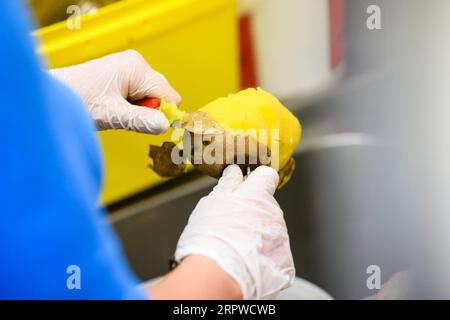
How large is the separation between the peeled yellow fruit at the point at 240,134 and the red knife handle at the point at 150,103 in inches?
2.4

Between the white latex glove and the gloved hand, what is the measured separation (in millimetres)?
126

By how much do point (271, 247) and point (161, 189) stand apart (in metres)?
0.59

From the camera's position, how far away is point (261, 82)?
1.28 metres

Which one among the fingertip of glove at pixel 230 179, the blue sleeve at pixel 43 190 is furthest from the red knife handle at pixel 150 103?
the blue sleeve at pixel 43 190

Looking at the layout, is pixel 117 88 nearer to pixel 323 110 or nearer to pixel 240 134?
pixel 240 134

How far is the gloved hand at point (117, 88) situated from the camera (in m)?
0.81

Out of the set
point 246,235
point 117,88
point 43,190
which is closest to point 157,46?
point 117,88

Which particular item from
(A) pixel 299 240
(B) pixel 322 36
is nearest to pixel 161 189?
(A) pixel 299 240

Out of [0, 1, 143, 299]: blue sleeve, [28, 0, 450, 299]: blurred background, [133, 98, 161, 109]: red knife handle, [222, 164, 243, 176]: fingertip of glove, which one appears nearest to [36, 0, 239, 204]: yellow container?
[28, 0, 450, 299]: blurred background

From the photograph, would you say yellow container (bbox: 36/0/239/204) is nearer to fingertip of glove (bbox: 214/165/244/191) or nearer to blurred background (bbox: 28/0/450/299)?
blurred background (bbox: 28/0/450/299)

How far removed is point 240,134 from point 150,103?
0.14 meters

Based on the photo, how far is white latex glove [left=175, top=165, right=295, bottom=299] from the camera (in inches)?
25.2

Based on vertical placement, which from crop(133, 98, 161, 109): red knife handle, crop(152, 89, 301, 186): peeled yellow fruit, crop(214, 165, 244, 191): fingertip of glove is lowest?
crop(214, 165, 244, 191): fingertip of glove

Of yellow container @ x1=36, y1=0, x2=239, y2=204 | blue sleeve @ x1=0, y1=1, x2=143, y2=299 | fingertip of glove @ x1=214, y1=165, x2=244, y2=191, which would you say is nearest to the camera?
blue sleeve @ x1=0, y1=1, x2=143, y2=299
